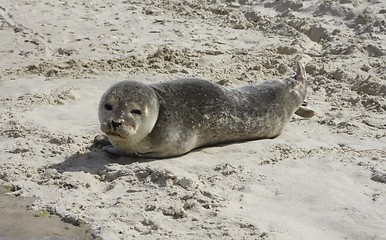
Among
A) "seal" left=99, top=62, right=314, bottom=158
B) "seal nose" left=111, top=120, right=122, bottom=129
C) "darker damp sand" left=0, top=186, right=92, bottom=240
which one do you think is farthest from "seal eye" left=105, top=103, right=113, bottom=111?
"darker damp sand" left=0, top=186, right=92, bottom=240

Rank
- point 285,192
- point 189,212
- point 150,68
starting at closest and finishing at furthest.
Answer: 1. point 189,212
2. point 285,192
3. point 150,68

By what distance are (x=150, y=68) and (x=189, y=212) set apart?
9.68ft

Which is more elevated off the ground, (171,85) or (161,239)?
(171,85)

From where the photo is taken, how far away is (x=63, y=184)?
16.1ft

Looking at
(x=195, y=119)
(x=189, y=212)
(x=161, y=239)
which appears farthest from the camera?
(x=195, y=119)

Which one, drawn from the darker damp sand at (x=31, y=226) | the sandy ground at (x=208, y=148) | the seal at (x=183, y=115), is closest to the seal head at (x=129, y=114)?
the seal at (x=183, y=115)

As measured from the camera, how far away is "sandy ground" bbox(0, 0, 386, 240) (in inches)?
175

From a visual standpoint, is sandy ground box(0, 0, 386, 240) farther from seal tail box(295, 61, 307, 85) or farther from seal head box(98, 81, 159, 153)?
seal tail box(295, 61, 307, 85)

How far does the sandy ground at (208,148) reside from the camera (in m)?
4.45

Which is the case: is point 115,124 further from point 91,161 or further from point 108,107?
point 91,161

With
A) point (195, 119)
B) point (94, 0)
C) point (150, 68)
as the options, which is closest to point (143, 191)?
point (195, 119)

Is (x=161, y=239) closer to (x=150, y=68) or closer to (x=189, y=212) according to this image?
(x=189, y=212)

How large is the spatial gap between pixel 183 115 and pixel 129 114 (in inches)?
16.5

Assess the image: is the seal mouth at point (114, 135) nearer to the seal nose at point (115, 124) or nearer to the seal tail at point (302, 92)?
the seal nose at point (115, 124)
